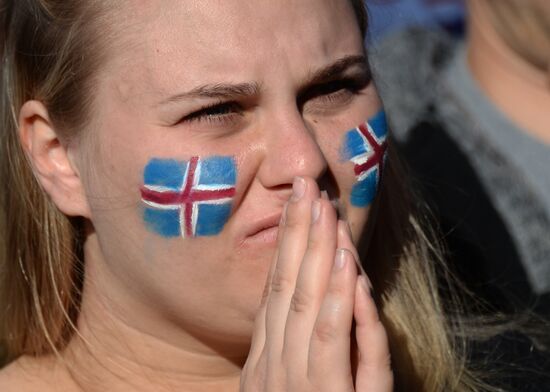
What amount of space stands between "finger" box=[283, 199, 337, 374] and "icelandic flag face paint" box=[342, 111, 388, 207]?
0.69 ft

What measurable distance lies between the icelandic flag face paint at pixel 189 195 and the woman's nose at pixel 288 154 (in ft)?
0.20

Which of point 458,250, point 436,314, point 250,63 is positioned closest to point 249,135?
point 250,63

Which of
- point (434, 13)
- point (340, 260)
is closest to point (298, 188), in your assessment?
point (340, 260)

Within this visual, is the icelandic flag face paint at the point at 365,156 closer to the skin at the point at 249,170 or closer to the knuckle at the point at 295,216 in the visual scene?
the skin at the point at 249,170

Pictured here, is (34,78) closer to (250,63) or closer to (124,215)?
(124,215)

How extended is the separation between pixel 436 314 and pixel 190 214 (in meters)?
0.72

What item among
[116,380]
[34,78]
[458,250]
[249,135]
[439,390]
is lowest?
[458,250]

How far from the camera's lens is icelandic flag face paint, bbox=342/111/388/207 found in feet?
6.26

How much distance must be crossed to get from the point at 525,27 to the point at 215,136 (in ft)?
5.00

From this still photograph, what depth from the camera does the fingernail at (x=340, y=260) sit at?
5.46ft

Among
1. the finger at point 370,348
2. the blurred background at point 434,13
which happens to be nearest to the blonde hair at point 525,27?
the blurred background at point 434,13

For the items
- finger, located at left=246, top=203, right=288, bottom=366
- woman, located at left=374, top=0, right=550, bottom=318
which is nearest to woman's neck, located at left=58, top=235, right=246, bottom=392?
finger, located at left=246, top=203, right=288, bottom=366

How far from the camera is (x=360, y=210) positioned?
193 centimetres

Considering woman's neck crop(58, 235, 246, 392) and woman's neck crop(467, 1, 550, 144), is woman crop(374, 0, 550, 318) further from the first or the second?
woman's neck crop(58, 235, 246, 392)
